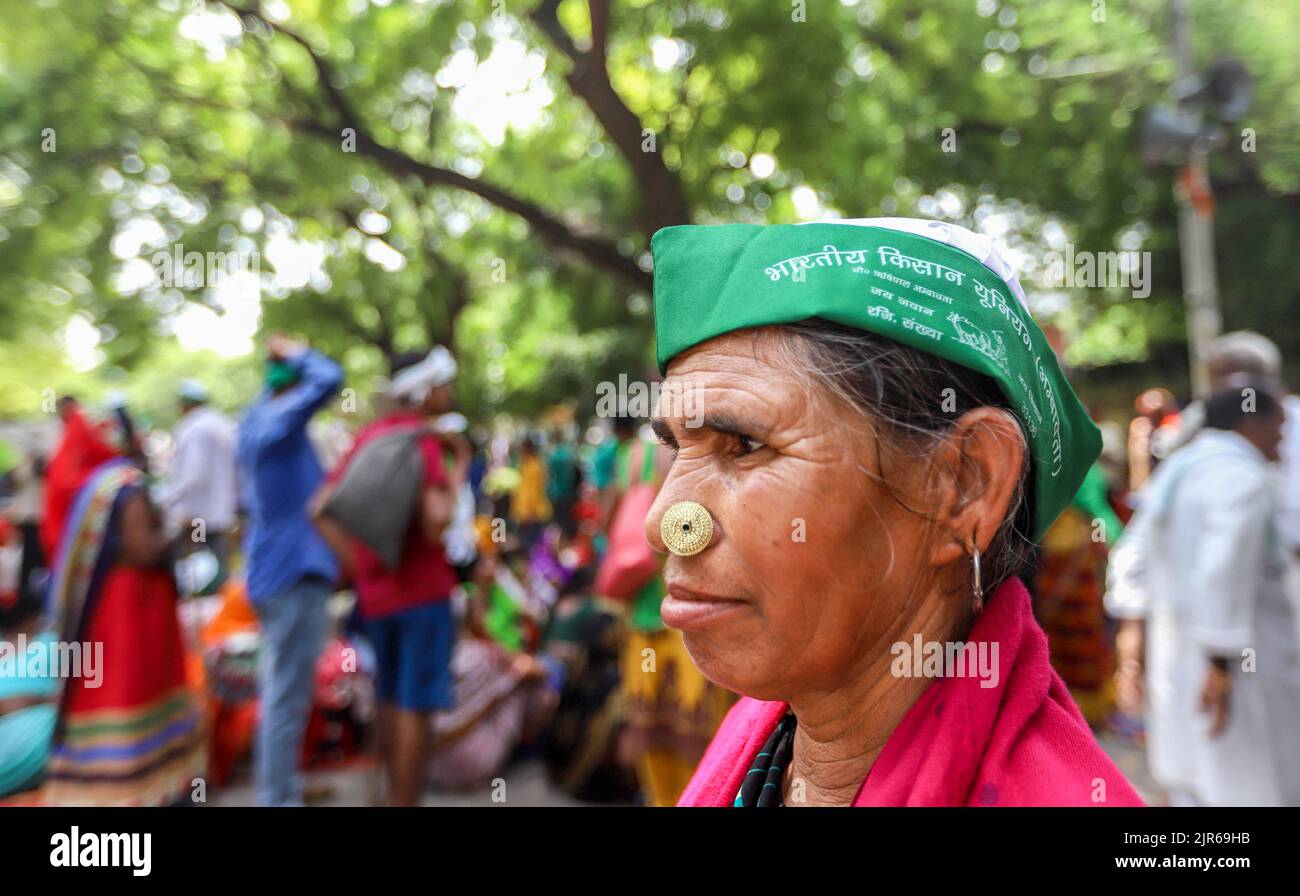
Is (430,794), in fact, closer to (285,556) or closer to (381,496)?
(285,556)

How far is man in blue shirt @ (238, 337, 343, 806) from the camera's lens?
4000 millimetres

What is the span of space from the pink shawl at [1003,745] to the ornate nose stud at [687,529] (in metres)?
0.32

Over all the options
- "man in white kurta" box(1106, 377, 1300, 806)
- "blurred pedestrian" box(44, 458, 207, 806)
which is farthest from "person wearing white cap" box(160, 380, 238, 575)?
"man in white kurta" box(1106, 377, 1300, 806)

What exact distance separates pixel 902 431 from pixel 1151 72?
6310 mm

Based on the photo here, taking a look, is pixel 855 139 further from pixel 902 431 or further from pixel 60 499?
pixel 60 499

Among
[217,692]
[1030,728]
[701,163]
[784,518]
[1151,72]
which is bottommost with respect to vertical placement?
[217,692]

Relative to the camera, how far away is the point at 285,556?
4.14m

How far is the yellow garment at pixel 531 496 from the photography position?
451 inches

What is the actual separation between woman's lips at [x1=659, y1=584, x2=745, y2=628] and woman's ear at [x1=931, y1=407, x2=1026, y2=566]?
265 mm

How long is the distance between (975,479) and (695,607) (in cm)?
37

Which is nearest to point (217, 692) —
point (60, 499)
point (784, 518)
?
point (60, 499)

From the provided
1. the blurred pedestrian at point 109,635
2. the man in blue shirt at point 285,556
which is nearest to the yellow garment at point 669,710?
the man in blue shirt at point 285,556

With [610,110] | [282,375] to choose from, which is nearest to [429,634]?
[282,375]
